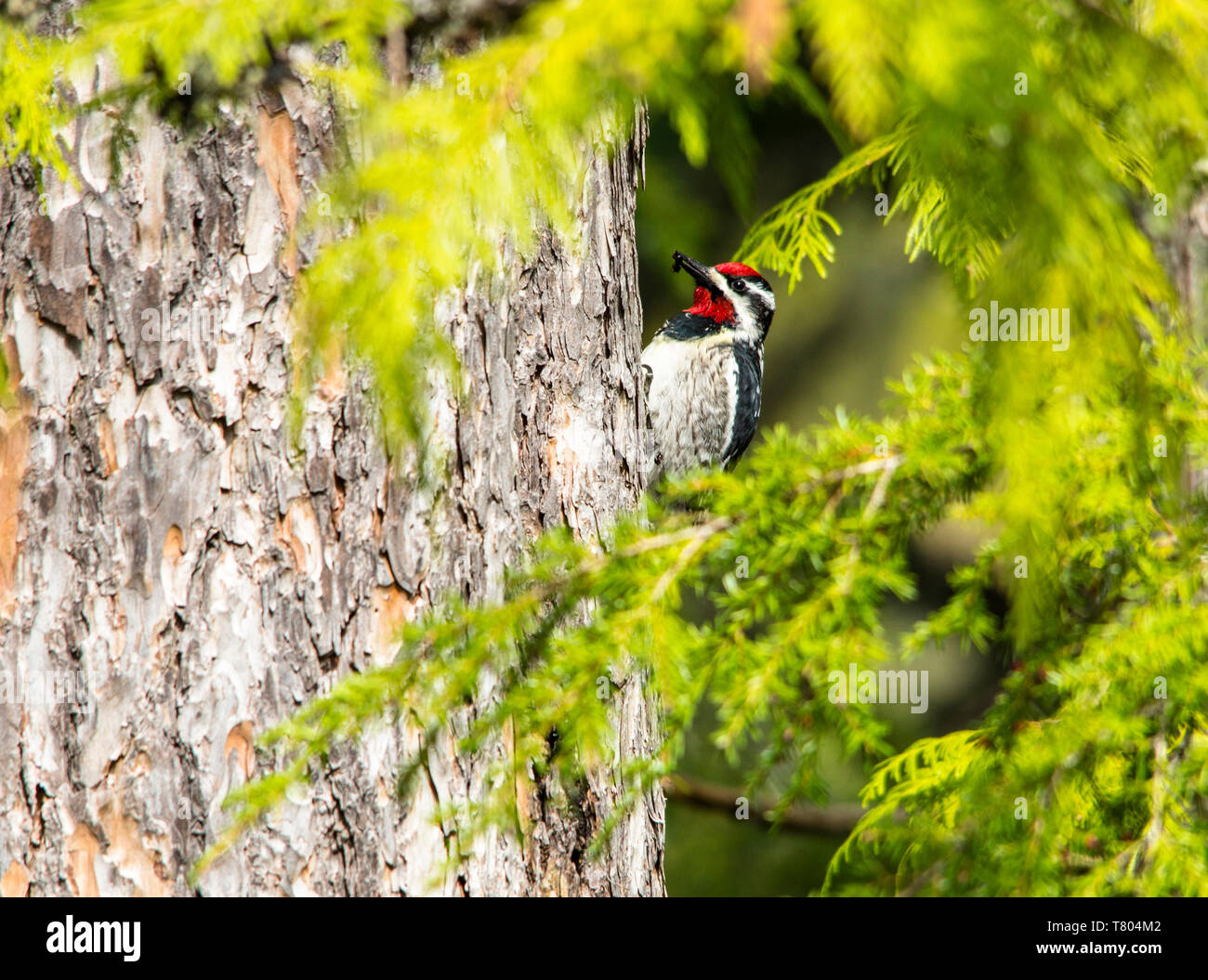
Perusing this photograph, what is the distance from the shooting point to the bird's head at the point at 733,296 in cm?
350

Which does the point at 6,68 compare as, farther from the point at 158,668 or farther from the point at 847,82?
the point at 847,82

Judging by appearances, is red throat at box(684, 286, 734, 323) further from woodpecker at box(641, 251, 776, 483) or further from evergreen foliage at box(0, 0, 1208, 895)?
evergreen foliage at box(0, 0, 1208, 895)

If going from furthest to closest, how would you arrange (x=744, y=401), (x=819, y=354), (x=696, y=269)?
1. (x=819, y=354)
2. (x=744, y=401)
3. (x=696, y=269)

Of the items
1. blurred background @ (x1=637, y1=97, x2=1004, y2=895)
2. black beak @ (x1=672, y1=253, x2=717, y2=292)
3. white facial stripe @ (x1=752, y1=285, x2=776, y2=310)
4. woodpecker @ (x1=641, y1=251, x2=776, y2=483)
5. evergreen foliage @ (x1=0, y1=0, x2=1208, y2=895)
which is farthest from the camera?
blurred background @ (x1=637, y1=97, x2=1004, y2=895)

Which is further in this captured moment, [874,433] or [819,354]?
[819,354]

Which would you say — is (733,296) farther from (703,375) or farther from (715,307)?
(703,375)

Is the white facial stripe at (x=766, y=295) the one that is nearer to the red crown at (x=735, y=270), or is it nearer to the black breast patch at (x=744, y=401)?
the red crown at (x=735, y=270)

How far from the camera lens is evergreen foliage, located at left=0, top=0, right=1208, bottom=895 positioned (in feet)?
2.46

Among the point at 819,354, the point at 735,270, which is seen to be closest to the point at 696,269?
the point at 735,270

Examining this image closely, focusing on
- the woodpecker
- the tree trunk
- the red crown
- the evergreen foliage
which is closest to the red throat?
the woodpecker

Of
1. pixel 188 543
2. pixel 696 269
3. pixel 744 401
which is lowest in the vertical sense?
pixel 188 543

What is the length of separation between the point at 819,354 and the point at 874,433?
4518 mm

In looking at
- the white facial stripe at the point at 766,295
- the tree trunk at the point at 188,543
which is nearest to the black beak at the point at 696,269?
the white facial stripe at the point at 766,295

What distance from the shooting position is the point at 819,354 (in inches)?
230
